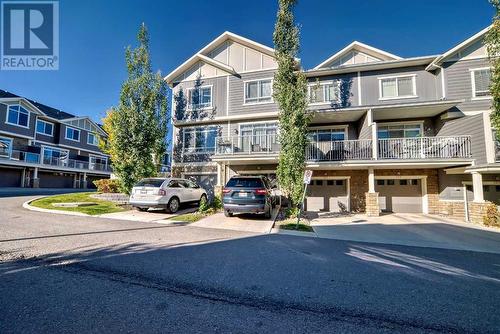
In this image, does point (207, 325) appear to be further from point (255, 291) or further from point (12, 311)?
point (12, 311)

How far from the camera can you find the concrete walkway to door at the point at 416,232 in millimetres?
7336

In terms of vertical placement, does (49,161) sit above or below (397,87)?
below

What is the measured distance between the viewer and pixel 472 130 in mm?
11656

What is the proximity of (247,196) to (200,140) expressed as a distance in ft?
29.2

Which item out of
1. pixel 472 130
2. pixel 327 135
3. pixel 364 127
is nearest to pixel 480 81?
pixel 472 130

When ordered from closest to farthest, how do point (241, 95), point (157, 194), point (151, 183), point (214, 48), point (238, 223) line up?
point (238, 223) → point (157, 194) → point (151, 183) → point (241, 95) → point (214, 48)

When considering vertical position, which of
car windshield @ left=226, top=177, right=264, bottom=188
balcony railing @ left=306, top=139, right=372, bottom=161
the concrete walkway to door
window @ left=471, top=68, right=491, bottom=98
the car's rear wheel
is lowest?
the concrete walkway to door

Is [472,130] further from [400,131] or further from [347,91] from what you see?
[347,91]

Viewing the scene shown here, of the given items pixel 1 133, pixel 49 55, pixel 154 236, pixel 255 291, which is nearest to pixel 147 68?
pixel 49 55

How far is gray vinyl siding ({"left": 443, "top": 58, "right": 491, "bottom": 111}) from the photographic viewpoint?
43.3ft

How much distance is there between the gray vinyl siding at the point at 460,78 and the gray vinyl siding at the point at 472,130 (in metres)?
1.44

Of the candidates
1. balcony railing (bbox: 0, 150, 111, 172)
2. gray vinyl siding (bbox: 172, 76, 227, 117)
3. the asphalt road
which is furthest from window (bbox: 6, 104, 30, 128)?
the asphalt road

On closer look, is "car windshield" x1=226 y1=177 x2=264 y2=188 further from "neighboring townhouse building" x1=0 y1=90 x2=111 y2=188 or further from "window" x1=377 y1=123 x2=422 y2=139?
"neighboring townhouse building" x1=0 y1=90 x2=111 y2=188

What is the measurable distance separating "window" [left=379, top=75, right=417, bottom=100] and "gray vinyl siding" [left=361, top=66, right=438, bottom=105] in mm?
249
